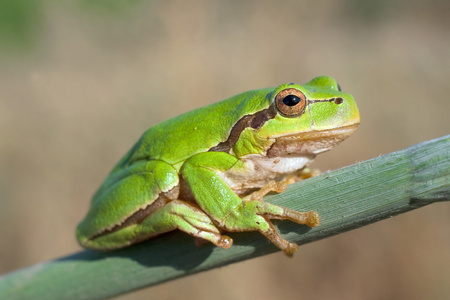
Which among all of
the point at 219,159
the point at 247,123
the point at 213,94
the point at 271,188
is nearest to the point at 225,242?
the point at 271,188

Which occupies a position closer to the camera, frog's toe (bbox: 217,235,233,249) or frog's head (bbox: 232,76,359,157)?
frog's toe (bbox: 217,235,233,249)

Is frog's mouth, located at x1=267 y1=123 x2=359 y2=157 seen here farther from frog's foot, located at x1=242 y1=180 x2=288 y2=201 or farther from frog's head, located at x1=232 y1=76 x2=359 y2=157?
frog's foot, located at x1=242 y1=180 x2=288 y2=201

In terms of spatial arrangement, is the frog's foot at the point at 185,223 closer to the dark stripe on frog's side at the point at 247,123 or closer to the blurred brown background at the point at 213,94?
the dark stripe on frog's side at the point at 247,123

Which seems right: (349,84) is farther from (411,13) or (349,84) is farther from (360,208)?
(360,208)

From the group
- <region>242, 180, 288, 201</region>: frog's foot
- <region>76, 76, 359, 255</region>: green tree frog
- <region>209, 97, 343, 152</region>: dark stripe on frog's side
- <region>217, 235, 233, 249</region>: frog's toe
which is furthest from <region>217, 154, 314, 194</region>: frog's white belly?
<region>217, 235, 233, 249</region>: frog's toe

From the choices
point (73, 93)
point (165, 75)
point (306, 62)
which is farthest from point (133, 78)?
point (306, 62)

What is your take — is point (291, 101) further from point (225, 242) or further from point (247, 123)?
→ point (225, 242)

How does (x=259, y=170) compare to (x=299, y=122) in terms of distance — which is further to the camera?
(x=259, y=170)
